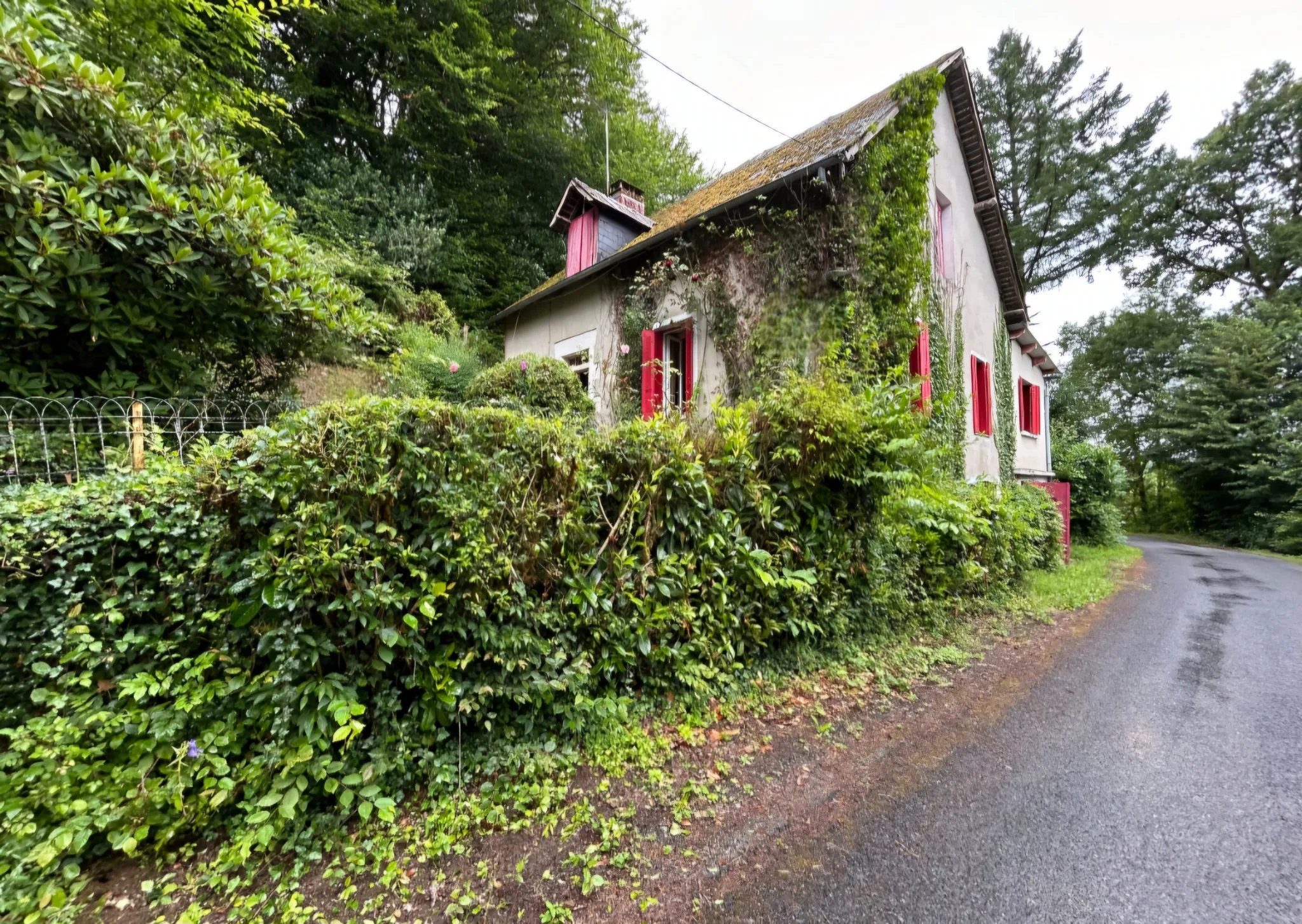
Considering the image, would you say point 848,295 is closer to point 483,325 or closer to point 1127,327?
point 483,325

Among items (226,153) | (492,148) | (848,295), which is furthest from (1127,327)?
(226,153)

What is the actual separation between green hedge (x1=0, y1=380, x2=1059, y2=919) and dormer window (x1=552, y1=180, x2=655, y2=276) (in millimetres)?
7988

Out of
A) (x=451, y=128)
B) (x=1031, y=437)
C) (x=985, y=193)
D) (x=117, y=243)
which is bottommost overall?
(x=1031, y=437)

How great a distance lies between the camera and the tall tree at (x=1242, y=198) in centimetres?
→ 1931

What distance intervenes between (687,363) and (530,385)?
7.83 feet

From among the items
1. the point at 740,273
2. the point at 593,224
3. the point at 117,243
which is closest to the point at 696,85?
the point at 740,273

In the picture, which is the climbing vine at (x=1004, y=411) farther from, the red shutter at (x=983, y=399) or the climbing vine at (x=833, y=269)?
the climbing vine at (x=833, y=269)

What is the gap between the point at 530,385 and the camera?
24.6 feet

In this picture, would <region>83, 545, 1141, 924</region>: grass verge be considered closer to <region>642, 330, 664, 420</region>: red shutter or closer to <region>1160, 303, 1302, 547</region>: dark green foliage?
<region>642, 330, 664, 420</region>: red shutter

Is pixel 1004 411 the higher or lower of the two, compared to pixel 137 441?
higher

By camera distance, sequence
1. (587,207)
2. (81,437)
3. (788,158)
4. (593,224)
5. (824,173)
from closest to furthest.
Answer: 1. (81,437)
2. (824,173)
3. (788,158)
4. (593,224)
5. (587,207)

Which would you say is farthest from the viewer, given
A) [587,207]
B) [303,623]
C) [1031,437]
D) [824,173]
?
[1031,437]

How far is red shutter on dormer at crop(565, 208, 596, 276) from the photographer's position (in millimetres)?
9875

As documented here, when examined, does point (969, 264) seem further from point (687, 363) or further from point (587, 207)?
point (587, 207)
